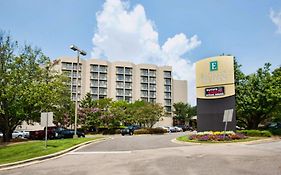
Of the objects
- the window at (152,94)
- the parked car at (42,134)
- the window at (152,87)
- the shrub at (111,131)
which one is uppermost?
the window at (152,87)

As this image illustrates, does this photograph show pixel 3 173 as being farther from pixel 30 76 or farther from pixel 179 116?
pixel 179 116

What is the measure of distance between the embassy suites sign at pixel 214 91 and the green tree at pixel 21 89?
1578cm

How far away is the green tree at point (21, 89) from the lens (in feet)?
106

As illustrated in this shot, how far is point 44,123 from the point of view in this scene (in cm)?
1944

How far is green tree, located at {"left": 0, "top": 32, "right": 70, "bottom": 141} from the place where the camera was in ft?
106

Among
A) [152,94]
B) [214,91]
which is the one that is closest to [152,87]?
[152,94]

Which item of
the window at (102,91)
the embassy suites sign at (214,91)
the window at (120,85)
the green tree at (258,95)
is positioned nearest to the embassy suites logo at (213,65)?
the embassy suites sign at (214,91)

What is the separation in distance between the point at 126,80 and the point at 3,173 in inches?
3439

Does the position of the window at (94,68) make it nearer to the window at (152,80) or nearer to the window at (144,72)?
the window at (144,72)

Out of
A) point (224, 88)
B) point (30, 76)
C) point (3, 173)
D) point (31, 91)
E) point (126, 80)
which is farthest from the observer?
point (126, 80)

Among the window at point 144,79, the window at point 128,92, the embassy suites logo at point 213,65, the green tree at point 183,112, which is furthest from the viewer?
the window at point 144,79

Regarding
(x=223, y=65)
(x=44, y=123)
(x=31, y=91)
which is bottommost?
(x=44, y=123)

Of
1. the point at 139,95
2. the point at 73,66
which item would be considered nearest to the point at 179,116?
the point at 139,95

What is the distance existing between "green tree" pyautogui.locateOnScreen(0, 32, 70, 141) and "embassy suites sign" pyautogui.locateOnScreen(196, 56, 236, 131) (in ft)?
51.8
